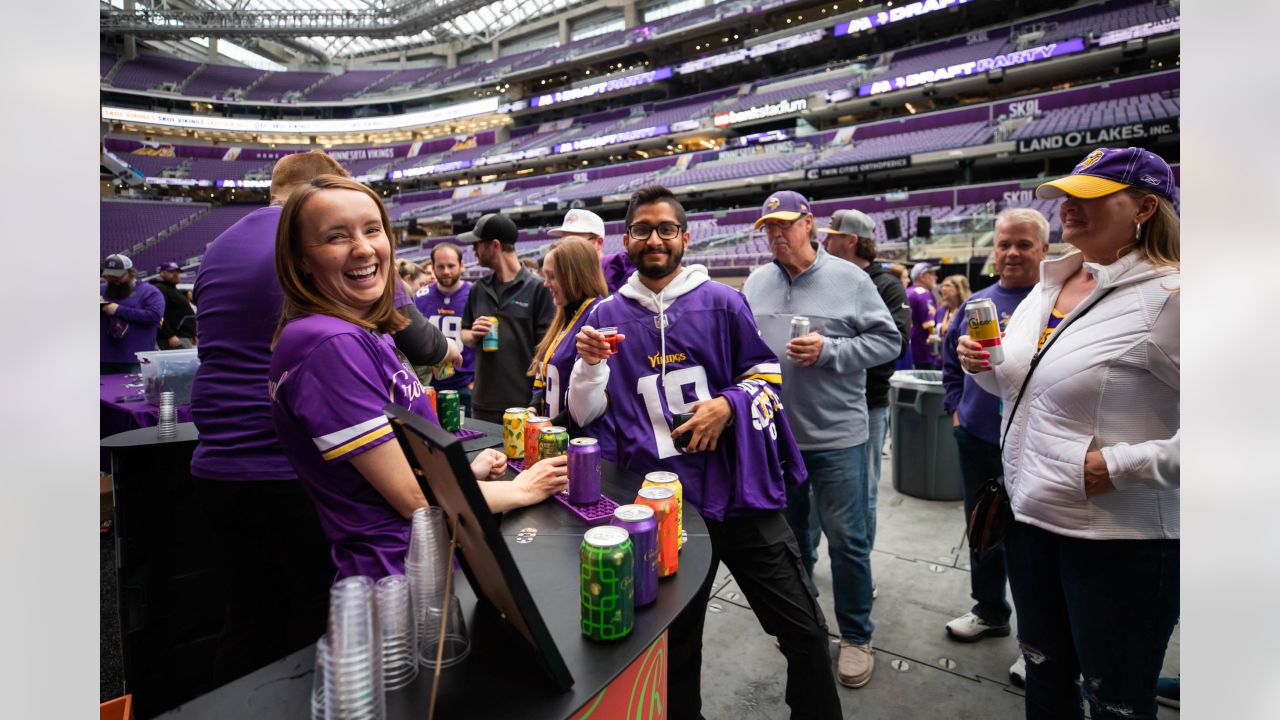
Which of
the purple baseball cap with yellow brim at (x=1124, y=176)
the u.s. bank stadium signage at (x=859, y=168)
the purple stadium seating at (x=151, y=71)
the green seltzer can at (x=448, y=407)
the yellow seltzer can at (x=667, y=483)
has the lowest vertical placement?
the yellow seltzer can at (x=667, y=483)

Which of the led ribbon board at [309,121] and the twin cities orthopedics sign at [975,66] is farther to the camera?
the led ribbon board at [309,121]

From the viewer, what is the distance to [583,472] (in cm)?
145

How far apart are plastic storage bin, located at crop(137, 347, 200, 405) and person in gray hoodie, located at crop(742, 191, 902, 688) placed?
3295mm

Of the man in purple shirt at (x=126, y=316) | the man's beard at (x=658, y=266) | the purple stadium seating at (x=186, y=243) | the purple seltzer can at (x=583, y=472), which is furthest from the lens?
the purple stadium seating at (x=186, y=243)

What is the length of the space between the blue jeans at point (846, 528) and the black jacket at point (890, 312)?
61 cm

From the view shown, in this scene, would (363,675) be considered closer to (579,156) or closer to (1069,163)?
(1069,163)

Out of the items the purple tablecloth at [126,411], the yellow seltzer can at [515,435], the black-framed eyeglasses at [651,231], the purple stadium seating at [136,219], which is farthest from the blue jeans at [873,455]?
the purple stadium seating at [136,219]

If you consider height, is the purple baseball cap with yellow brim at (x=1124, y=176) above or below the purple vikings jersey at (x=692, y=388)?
above

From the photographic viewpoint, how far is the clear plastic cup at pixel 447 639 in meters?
0.87

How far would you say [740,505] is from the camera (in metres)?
1.69

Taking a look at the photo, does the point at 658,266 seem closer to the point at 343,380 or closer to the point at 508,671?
the point at 343,380

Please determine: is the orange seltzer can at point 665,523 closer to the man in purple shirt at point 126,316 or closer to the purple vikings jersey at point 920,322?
the man in purple shirt at point 126,316

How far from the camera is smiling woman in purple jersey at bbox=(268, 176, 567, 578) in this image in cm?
102
